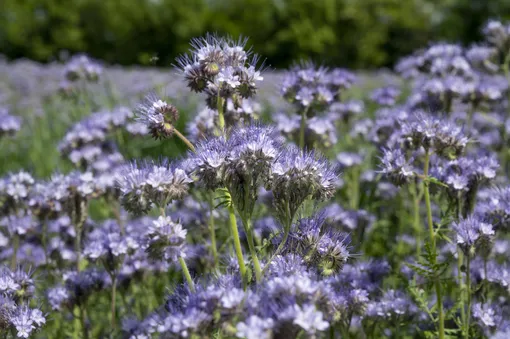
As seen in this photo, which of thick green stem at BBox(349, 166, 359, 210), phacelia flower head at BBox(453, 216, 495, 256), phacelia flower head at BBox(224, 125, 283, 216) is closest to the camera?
phacelia flower head at BBox(224, 125, 283, 216)

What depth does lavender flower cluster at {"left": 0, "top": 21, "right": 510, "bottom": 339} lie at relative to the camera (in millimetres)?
2213

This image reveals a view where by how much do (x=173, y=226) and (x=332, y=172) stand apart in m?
0.59

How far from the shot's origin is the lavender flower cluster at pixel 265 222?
2.21 m

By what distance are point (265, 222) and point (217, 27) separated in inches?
631

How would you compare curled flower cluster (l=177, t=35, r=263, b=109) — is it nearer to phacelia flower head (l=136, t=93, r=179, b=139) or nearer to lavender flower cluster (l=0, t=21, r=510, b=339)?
lavender flower cluster (l=0, t=21, r=510, b=339)

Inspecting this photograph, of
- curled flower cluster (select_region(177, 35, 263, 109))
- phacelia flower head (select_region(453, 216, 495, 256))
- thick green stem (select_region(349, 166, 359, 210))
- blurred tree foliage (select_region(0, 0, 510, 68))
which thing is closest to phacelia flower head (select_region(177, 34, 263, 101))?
curled flower cluster (select_region(177, 35, 263, 109))

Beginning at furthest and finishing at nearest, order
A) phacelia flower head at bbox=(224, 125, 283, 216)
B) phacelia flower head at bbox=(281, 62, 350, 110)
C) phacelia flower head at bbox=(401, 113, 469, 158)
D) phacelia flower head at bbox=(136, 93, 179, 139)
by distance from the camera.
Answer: phacelia flower head at bbox=(281, 62, 350, 110)
phacelia flower head at bbox=(401, 113, 469, 158)
phacelia flower head at bbox=(136, 93, 179, 139)
phacelia flower head at bbox=(224, 125, 283, 216)

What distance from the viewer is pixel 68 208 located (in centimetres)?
360

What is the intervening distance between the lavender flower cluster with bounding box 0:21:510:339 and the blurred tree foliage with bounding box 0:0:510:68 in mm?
A: 14373

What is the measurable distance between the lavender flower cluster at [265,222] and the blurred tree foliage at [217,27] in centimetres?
1437

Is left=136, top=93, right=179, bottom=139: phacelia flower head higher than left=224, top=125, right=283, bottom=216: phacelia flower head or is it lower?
higher

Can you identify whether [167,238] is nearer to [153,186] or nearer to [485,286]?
[153,186]

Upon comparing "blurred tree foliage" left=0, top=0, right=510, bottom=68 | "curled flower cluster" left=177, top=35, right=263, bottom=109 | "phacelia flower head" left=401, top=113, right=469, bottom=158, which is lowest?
"phacelia flower head" left=401, top=113, right=469, bottom=158

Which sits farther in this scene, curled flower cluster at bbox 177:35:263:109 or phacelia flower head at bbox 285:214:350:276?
curled flower cluster at bbox 177:35:263:109
